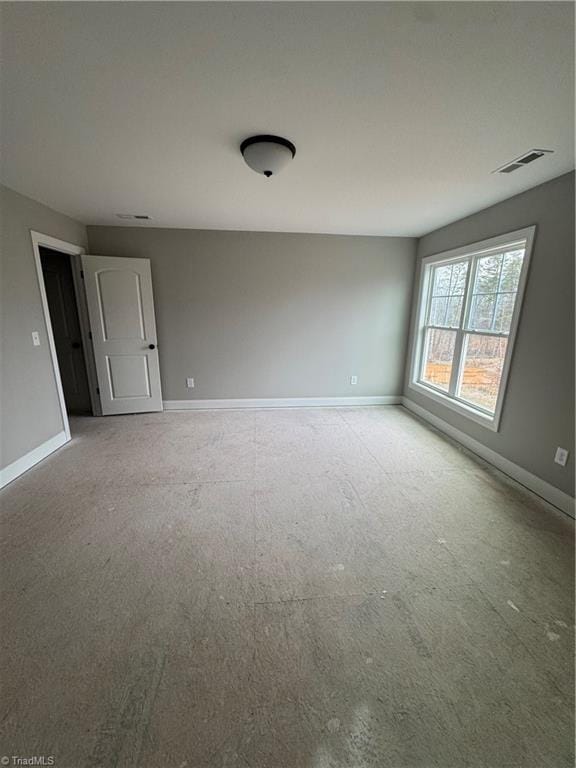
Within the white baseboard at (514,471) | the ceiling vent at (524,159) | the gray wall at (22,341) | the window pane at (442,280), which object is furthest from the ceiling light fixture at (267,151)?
the white baseboard at (514,471)

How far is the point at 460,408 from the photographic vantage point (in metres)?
3.29

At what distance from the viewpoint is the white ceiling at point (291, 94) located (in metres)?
1.04

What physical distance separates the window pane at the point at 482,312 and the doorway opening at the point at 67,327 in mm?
4660

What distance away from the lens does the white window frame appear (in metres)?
2.54

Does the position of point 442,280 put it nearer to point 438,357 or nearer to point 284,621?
point 438,357

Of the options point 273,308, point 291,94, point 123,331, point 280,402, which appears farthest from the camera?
point 280,402

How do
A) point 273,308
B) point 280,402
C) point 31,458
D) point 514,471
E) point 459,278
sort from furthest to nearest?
point 280,402, point 273,308, point 459,278, point 31,458, point 514,471

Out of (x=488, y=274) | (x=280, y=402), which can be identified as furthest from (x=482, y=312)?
(x=280, y=402)

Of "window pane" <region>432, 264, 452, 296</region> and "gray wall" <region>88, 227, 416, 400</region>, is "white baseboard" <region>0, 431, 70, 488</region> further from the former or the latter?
"window pane" <region>432, 264, 452, 296</region>

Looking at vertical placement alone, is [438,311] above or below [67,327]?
above

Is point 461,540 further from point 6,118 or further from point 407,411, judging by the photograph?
point 6,118

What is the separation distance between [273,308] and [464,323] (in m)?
2.32

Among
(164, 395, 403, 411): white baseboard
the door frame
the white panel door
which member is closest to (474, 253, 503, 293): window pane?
(164, 395, 403, 411): white baseboard

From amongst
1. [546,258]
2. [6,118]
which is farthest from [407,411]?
[6,118]
